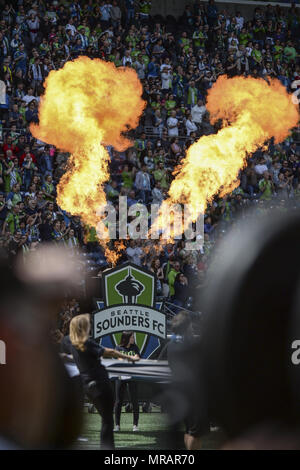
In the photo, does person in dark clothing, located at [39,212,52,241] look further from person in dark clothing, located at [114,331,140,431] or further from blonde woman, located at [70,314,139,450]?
blonde woman, located at [70,314,139,450]

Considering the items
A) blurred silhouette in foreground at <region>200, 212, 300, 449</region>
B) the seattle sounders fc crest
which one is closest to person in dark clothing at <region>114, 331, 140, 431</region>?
the seattle sounders fc crest

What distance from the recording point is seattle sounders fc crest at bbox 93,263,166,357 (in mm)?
9250

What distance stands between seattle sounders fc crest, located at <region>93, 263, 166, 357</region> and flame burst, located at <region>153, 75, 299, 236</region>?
5807mm

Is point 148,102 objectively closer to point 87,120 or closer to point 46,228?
point 87,120

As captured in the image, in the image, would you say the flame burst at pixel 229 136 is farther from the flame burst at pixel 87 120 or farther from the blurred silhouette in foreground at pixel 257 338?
the blurred silhouette in foreground at pixel 257 338

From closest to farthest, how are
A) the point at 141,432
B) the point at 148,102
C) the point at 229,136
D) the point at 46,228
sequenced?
the point at 141,432, the point at 46,228, the point at 229,136, the point at 148,102

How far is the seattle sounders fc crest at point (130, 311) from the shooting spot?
9.25 metres

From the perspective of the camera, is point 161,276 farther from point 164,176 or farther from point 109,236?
point 164,176

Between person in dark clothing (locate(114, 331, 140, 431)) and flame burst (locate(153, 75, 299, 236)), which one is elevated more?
flame burst (locate(153, 75, 299, 236))

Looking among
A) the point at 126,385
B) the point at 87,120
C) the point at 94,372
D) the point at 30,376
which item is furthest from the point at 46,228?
the point at 30,376

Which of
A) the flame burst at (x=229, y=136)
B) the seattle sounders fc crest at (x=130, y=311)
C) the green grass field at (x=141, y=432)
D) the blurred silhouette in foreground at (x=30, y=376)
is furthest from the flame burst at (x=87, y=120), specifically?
the blurred silhouette in foreground at (x=30, y=376)

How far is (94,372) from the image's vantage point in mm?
6684

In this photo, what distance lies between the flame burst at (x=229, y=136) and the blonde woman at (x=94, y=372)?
10.2 m

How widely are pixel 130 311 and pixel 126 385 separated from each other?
1.87m
